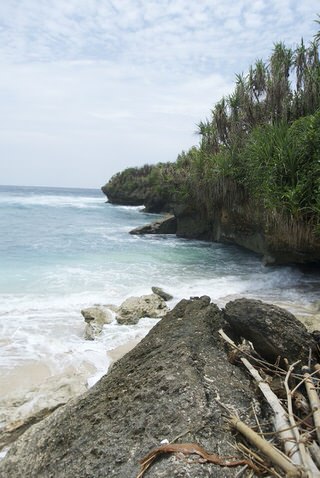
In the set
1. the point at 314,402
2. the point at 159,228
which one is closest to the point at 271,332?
the point at 314,402

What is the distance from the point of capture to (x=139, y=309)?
22.8ft

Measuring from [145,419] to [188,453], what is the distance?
17.5 inches

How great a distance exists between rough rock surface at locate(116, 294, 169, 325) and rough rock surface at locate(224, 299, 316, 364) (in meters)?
3.83

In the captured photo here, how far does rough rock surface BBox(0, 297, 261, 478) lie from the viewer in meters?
1.90

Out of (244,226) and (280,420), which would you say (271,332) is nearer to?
(280,420)

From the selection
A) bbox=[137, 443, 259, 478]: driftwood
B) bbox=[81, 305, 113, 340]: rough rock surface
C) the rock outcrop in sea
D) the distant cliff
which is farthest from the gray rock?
bbox=[137, 443, 259, 478]: driftwood

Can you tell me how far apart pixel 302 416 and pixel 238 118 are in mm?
15708

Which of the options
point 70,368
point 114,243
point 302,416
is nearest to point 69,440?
point 302,416

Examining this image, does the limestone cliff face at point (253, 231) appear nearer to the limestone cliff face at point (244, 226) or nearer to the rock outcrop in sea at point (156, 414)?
the limestone cliff face at point (244, 226)

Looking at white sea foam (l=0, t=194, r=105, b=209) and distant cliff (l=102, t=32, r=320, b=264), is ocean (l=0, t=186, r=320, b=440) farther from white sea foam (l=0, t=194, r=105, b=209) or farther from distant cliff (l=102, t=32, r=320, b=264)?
white sea foam (l=0, t=194, r=105, b=209)

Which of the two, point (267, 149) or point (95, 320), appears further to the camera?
point (267, 149)

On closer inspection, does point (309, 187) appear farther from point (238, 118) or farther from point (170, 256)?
point (238, 118)

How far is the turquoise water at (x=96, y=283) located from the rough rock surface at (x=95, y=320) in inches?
6.1

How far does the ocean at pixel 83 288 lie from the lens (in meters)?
4.82
